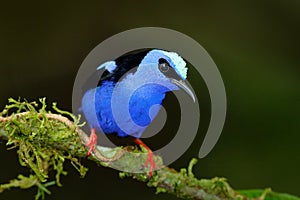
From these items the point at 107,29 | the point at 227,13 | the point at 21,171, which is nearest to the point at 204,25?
the point at 227,13

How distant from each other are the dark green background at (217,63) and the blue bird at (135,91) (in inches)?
97.9

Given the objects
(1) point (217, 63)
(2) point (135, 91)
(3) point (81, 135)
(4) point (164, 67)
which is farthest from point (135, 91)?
(1) point (217, 63)

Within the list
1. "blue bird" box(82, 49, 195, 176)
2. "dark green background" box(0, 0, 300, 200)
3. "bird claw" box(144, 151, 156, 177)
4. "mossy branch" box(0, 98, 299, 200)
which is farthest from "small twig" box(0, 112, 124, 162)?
"dark green background" box(0, 0, 300, 200)

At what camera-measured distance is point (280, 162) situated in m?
5.09

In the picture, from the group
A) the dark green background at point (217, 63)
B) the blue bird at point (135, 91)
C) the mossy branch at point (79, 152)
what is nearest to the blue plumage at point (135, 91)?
the blue bird at point (135, 91)

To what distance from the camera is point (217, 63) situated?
534 centimetres

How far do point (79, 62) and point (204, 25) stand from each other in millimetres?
1224

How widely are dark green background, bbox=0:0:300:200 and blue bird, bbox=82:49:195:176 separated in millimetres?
2486

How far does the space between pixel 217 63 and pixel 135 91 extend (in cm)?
272

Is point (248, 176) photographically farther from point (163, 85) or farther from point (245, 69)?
point (163, 85)

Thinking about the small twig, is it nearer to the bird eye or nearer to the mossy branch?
the mossy branch

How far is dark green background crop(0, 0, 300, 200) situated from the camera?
17.0 feet

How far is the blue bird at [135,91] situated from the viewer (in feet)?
8.83

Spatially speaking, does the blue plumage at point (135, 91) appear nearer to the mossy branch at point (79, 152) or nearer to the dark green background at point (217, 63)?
the mossy branch at point (79, 152)
